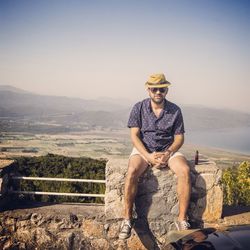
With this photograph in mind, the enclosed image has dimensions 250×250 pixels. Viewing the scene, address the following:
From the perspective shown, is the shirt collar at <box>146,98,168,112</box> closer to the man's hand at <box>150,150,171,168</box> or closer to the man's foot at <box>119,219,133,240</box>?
the man's hand at <box>150,150,171,168</box>

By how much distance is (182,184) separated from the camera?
3643 mm

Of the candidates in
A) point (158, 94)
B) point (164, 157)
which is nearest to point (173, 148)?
point (164, 157)

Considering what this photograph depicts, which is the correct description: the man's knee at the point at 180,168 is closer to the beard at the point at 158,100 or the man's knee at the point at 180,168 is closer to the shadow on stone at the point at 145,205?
the shadow on stone at the point at 145,205

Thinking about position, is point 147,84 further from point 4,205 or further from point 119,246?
point 4,205

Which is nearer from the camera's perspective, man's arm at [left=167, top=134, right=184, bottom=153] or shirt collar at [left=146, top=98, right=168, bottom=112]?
man's arm at [left=167, top=134, right=184, bottom=153]

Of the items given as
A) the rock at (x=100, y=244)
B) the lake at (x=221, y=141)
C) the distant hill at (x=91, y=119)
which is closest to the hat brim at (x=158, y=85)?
the rock at (x=100, y=244)

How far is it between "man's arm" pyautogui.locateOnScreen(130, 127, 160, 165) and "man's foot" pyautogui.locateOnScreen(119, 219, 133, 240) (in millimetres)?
769

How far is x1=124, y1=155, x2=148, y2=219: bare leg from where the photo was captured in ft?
11.9

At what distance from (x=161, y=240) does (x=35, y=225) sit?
1.64 m

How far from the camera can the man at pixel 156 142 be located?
3645 millimetres

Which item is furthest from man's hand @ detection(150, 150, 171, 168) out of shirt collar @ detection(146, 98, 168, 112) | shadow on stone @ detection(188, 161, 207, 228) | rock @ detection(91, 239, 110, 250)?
rock @ detection(91, 239, 110, 250)

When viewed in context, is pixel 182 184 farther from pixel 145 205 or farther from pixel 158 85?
pixel 158 85

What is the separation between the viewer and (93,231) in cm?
397

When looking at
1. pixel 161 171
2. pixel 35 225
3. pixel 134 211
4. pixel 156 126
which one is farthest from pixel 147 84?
pixel 35 225
